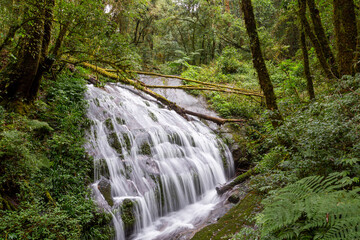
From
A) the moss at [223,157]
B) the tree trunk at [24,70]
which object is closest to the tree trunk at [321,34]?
the moss at [223,157]

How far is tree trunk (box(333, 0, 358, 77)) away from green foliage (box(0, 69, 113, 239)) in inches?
257

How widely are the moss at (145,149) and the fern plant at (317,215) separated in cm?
525

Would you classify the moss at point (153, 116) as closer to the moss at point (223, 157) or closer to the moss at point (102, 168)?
the moss at point (223, 157)

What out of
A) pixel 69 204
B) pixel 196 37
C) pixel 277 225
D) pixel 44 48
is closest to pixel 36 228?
pixel 69 204

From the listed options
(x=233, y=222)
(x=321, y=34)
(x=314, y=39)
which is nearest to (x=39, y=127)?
(x=233, y=222)

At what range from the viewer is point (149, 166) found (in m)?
7.14

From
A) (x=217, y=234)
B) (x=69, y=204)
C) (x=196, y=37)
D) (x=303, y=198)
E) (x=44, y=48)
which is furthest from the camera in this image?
(x=196, y=37)

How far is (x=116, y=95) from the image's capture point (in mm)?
10172

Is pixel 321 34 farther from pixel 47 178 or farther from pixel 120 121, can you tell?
pixel 47 178

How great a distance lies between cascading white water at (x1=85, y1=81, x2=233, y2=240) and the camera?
5.82 meters

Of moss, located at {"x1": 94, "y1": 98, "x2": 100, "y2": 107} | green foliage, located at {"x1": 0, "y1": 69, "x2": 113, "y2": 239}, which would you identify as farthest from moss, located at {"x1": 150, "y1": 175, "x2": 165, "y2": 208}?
moss, located at {"x1": 94, "y1": 98, "x2": 100, "y2": 107}

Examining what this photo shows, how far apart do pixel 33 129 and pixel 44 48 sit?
91.7 inches

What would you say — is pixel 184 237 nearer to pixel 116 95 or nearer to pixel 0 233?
pixel 0 233

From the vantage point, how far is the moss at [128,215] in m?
5.49
